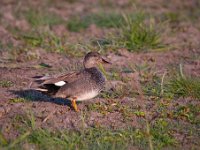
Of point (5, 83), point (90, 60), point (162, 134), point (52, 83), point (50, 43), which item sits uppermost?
point (90, 60)

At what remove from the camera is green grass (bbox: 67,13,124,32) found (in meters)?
10.4

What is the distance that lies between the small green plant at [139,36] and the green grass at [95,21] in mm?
960

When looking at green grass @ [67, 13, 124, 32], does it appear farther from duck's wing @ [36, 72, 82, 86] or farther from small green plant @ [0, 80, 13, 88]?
duck's wing @ [36, 72, 82, 86]

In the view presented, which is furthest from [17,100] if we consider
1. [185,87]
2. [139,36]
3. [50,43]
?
[139,36]

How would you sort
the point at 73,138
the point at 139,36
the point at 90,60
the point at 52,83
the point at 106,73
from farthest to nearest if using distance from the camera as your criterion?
the point at 139,36
the point at 106,73
the point at 90,60
the point at 52,83
the point at 73,138

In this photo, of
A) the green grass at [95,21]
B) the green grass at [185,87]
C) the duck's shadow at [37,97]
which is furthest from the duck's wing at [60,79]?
the green grass at [95,21]

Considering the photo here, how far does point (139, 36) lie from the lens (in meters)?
8.99

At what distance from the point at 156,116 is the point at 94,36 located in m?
3.82

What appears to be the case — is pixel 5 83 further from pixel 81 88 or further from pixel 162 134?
pixel 162 134

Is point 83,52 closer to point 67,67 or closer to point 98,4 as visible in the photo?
point 67,67

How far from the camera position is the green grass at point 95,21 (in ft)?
34.0

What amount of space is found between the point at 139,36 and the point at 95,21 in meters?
1.97

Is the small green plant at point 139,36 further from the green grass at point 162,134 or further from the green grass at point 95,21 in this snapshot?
the green grass at point 162,134

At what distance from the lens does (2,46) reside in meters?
9.04
